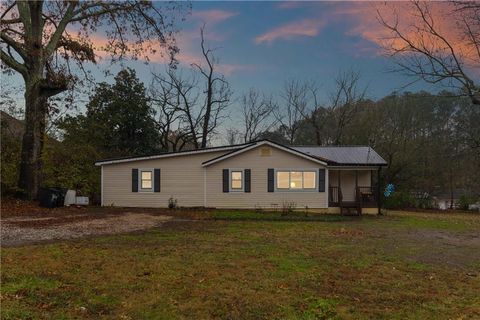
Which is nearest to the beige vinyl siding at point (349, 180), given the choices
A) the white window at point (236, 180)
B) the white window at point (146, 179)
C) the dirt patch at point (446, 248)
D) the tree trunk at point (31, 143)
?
the white window at point (236, 180)

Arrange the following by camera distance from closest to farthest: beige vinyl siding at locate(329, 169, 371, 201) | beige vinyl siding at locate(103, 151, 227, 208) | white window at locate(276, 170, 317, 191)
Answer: white window at locate(276, 170, 317, 191) < beige vinyl siding at locate(103, 151, 227, 208) < beige vinyl siding at locate(329, 169, 371, 201)

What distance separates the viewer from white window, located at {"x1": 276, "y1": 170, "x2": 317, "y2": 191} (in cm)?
2155

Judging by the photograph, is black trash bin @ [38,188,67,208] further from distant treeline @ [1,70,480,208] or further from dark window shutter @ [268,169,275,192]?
dark window shutter @ [268,169,275,192]

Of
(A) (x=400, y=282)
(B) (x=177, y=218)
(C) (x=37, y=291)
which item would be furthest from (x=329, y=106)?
(C) (x=37, y=291)

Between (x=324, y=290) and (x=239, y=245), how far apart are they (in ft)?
13.9

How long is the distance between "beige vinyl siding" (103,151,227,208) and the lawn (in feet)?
34.6

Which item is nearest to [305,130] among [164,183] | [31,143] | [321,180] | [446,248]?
[321,180]

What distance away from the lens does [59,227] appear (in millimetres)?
12062

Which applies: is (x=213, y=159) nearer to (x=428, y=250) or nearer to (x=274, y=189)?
(x=274, y=189)

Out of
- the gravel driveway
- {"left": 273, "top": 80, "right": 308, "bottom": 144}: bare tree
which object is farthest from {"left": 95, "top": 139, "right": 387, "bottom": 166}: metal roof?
{"left": 273, "top": 80, "right": 308, "bottom": 144}: bare tree

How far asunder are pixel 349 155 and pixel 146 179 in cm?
1179

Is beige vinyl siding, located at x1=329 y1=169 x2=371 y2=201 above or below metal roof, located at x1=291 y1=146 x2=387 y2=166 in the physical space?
below

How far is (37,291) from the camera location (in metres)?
5.20

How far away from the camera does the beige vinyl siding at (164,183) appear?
21.7m
